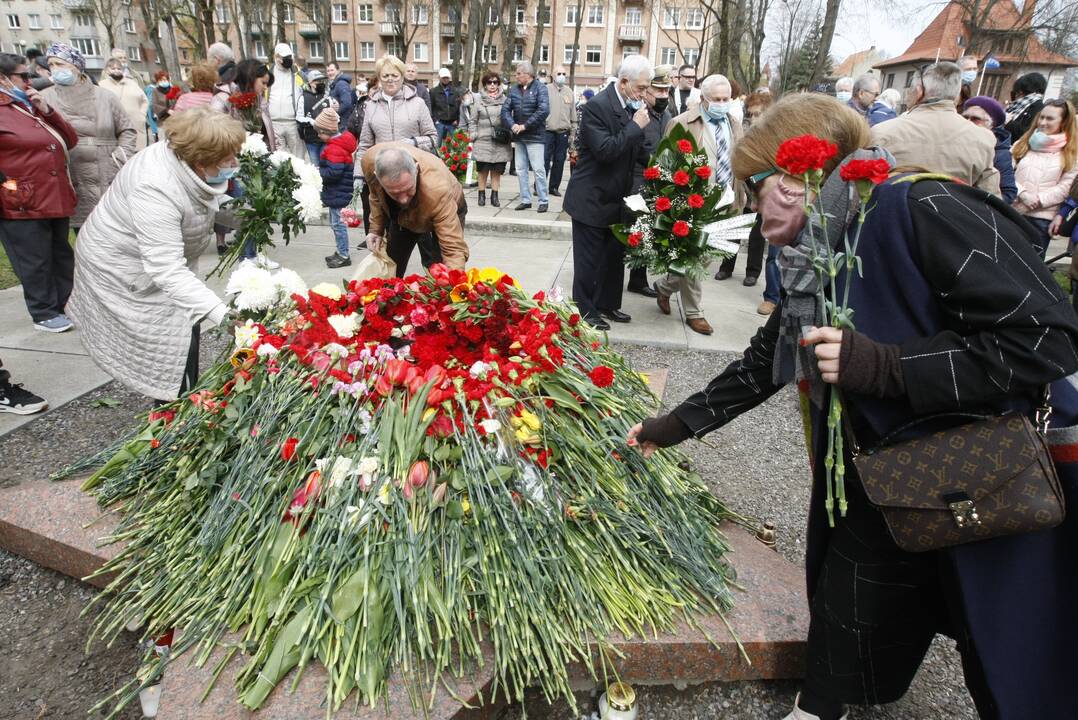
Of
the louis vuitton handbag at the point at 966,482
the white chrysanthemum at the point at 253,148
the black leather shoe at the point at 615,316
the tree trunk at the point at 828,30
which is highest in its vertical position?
the tree trunk at the point at 828,30

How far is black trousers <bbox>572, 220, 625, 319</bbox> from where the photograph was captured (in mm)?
5328

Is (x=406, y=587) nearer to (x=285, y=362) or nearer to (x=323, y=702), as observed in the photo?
(x=323, y=702)

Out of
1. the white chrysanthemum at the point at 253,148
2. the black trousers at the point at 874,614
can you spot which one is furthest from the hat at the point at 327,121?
the black trousers at the point at 874,614

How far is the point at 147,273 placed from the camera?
290 cm

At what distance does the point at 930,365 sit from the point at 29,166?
17.4 ft

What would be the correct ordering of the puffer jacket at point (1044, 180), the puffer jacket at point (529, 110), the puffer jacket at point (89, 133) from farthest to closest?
the puffer jacket at point (529, 110) → the puffer jacket at point (1044, 180) → the puffer jacket at point (89, 133)

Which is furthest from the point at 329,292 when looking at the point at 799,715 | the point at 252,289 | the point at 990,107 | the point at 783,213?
the point at 990,107

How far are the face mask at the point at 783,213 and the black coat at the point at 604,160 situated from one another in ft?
11.9

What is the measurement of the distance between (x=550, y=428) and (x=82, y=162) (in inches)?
205

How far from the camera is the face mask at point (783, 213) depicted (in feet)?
4.88

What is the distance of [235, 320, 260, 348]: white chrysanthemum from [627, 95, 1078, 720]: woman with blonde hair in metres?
1.96

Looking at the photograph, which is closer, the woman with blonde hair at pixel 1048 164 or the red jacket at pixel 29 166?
the red jacket at pixel 29 166

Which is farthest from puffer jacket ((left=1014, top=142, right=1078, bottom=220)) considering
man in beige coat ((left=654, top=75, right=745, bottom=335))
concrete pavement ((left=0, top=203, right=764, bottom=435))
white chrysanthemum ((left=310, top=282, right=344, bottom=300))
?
white chrysanthemum ((left=310, top=282, right=344, bottom=300))

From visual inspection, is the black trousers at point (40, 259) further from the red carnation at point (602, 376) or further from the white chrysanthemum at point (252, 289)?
the red carnation at point (602, 376)
